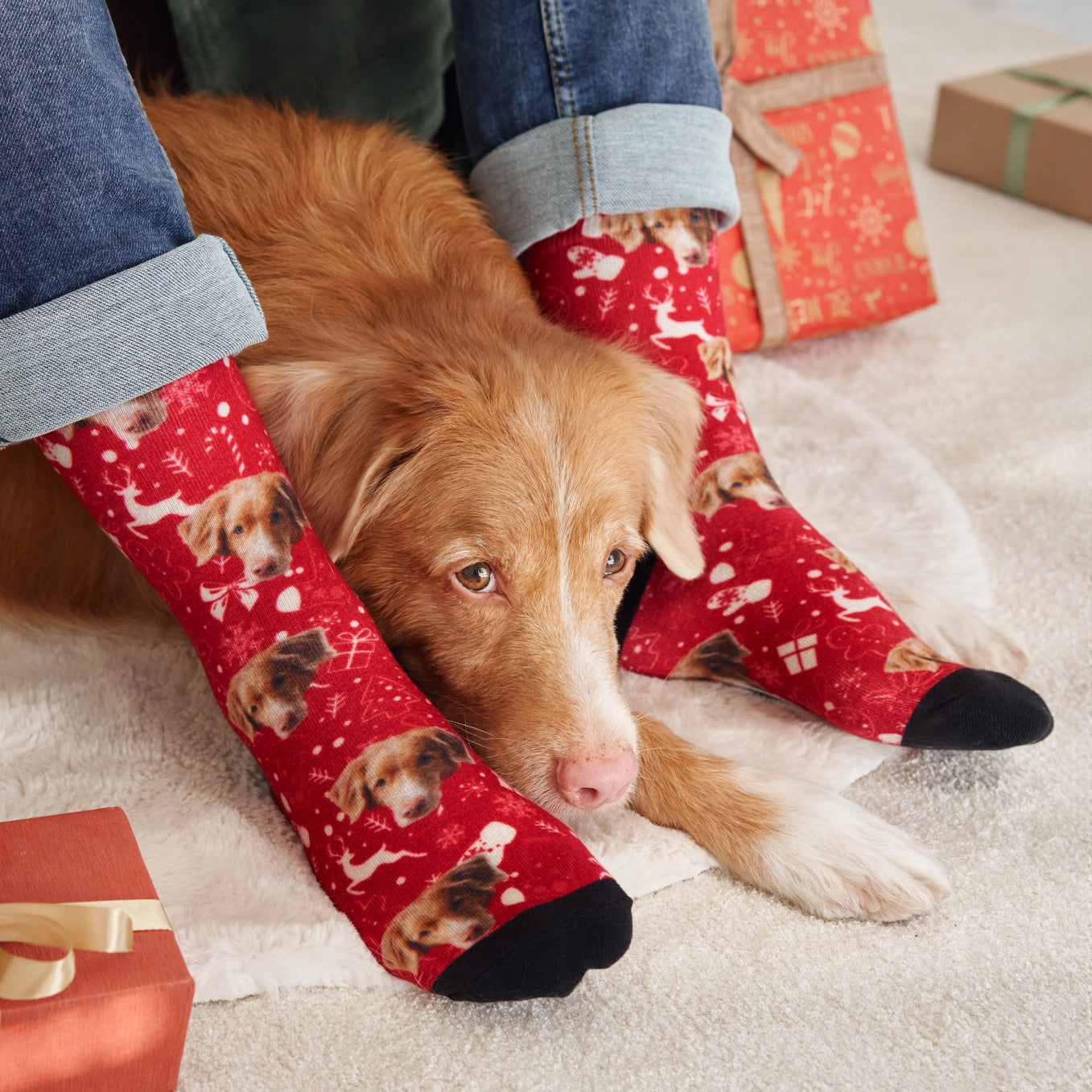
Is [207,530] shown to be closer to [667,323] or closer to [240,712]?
[240,712]

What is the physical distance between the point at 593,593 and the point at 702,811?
295 millimetres

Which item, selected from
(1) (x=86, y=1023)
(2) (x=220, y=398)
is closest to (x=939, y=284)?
(2) (x=220, y=398)

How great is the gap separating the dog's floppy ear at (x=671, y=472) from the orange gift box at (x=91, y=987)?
2.61 ft

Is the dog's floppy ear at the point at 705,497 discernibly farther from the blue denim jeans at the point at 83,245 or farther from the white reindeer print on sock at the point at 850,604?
the blue denim jeans at the point at 83,245

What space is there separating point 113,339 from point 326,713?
0.46m

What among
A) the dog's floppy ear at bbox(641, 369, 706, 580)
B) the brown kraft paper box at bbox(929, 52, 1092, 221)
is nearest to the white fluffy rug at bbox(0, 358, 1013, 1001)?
the dog's floppy ear at bbox(641, 369, 706, 580)

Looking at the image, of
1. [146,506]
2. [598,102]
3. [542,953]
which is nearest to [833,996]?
[542,953]

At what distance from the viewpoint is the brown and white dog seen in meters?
1.40

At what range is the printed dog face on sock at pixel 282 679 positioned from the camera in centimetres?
137

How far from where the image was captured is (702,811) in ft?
4.75

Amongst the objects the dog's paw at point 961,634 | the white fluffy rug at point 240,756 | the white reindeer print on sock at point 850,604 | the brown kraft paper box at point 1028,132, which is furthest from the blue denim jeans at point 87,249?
the brown kraft paper box at point 1028,132

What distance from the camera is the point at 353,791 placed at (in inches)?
51.5

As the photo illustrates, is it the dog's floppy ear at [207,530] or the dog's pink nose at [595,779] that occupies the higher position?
the dog's floppy ear at [207,530]

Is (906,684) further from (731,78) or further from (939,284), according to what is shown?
(939,284)
